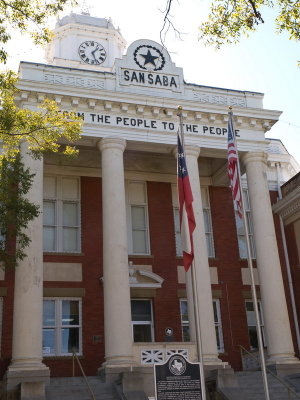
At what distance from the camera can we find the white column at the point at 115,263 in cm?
1900

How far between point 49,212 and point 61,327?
514 centimetres

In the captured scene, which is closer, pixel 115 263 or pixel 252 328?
pixel 115 263

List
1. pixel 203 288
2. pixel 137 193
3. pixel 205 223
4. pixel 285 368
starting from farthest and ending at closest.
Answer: pixel 205 223
pixel 137 193
pixel 203 288
pixel 285 368

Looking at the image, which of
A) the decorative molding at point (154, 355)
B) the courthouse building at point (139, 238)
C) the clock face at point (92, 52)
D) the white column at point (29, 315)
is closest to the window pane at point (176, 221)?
the courthouse building at point (139, 238)

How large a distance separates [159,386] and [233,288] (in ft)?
46.9

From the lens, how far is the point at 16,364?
17.8 metres

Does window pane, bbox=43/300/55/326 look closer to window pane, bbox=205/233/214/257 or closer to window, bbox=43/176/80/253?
window, bbox=43/176/80/253

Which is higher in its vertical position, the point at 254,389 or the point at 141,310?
the point at 141,310

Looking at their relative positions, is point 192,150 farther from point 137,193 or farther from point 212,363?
point 212,363

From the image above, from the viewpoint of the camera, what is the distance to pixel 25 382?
53.6 ft

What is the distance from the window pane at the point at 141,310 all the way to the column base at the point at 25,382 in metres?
6.72

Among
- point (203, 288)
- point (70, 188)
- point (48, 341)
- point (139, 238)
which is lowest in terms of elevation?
point (48, 341)

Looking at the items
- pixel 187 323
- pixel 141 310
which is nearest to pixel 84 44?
pixel 141 310

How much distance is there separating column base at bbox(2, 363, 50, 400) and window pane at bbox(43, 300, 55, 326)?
4609 millimetres
